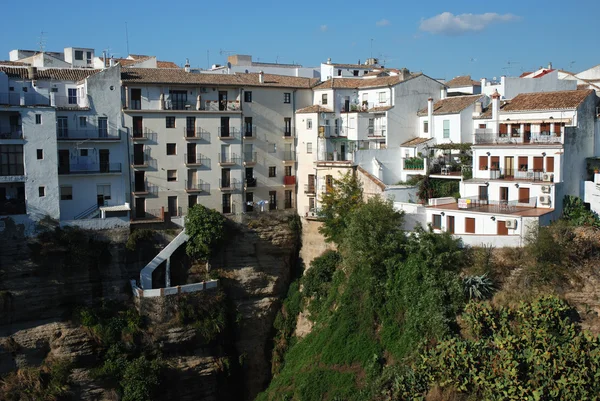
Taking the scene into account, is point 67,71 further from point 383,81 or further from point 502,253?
point 502,253

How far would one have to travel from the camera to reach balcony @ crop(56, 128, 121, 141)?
133 ft

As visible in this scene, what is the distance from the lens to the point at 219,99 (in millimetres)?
44438

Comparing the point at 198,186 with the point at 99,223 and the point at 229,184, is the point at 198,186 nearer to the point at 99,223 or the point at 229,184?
the point at 229,184

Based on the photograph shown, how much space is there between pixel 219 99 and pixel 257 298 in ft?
38.9

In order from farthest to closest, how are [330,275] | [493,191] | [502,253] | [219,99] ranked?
1. [219,99]
2. [330,275]
3. [493,191]
4. [502,253]

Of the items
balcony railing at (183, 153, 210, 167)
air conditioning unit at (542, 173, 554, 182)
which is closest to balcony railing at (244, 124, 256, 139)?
balcony railing at (183, 153, 210, 167)

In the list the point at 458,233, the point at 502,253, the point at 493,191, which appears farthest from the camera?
the point at 493,191

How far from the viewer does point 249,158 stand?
1774 inches

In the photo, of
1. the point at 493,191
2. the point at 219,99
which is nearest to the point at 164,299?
the point at 219,99

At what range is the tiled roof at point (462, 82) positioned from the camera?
53.9 metres

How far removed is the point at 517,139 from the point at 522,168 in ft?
6.01

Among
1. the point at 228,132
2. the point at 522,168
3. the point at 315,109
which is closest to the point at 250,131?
the point at 228,132

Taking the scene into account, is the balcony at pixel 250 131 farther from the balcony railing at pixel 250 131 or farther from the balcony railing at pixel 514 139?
the balcony railing at pixel 514 139

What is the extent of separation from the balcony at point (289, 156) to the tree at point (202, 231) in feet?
22.9
